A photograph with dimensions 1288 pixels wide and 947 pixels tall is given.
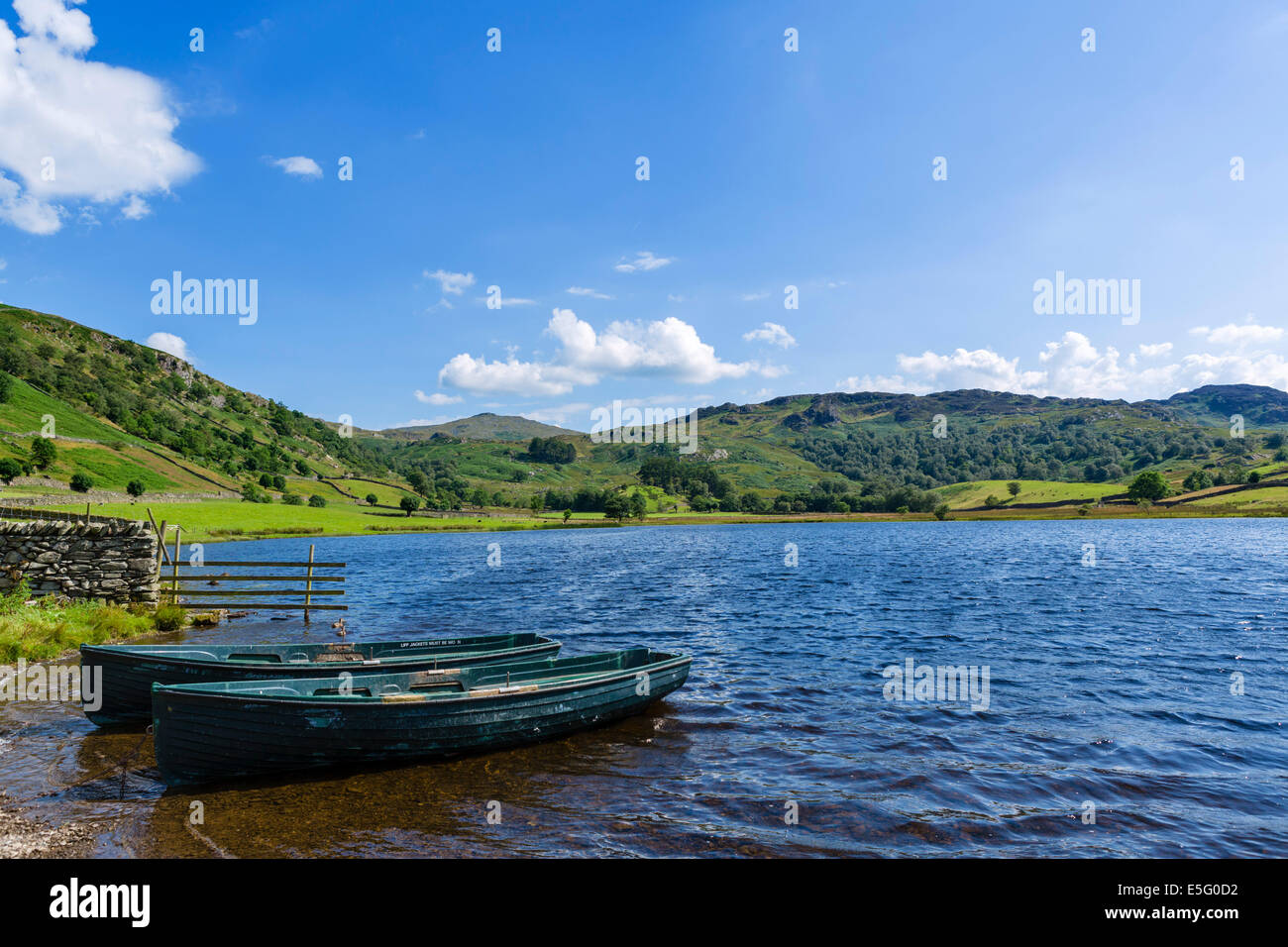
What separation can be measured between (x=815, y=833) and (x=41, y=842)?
12.1 metres

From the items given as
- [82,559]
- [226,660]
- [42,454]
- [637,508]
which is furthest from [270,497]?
[226,660]

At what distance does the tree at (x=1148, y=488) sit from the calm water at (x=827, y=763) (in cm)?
15698

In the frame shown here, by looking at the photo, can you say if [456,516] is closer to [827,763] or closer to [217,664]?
[217,664]

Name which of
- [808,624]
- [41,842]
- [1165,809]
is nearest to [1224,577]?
[808,624]

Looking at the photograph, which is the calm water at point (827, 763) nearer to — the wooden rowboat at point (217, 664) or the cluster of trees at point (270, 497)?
the wooden rowboat at point (217, 664)

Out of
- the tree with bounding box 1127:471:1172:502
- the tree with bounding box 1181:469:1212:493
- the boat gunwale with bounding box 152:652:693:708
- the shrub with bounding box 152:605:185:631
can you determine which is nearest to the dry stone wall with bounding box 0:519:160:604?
the shrub with bounding box 152:605:185:631

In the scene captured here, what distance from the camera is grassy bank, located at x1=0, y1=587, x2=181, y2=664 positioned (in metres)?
19.4

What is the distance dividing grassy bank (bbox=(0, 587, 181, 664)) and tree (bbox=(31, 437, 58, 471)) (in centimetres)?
11529

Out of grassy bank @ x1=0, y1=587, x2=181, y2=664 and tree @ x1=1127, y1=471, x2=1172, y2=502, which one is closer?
grassy bank @ x1=0, y1=587, x2=181, y2=664

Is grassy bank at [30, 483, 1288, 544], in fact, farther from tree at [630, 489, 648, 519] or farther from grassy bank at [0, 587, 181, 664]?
grassy bank at [0, 587, 181, 664]

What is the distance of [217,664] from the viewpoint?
15.2 meters

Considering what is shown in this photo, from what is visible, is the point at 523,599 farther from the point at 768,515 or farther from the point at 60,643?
the point at 768,515

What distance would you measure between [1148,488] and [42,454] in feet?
763

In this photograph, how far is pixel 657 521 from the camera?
185 meters
